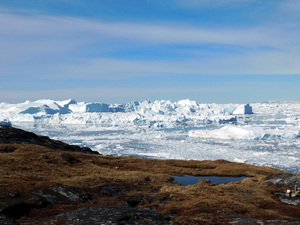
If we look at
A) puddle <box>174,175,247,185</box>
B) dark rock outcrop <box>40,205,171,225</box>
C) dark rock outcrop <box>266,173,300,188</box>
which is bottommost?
puddle <box>174,175,247,185</box>

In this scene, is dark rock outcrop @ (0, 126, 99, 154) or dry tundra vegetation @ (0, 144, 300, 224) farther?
dark rock outcrop @ (0, 126, 99, 154)

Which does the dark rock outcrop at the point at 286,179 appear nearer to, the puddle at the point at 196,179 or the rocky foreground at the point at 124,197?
the rocky foreground at the point at 124,197

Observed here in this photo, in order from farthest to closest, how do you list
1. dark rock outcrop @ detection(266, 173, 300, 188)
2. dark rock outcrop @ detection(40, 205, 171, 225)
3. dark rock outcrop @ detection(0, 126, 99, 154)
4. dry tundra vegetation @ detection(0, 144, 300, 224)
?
dark rock outcrop @ detection(0, 126, 99, 154)
dark rock outcrop @ detection(266, 173, 300, 188)
dry tundra vegetation @ detection(0, 144, 300, 224)
dark rock outcrop @ detection(40, 205, 171, 225)

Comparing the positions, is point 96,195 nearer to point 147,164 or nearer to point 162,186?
point 162,186

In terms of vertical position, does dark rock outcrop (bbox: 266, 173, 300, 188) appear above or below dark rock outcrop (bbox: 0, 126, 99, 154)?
below

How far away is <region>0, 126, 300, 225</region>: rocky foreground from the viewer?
49.7ft

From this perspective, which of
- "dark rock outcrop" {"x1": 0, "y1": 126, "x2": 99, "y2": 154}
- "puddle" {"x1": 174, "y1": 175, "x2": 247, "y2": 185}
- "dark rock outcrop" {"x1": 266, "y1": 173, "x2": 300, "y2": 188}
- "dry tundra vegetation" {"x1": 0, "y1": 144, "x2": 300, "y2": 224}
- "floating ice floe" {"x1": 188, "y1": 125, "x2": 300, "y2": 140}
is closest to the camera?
"dry tundra vegetation" {"x1": 0, "y1": 144, "x2": 300, "y2": 224}

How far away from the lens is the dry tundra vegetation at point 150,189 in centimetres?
1803

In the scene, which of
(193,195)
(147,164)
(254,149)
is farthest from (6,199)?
(254,149)

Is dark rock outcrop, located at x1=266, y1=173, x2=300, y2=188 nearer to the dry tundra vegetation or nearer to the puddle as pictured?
the dry tundra vegetation

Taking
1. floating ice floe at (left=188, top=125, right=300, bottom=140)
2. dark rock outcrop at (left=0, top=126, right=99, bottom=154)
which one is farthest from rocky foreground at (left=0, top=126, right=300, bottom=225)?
floating ice floe at (left=188, top=125, right=300, bottom=140)

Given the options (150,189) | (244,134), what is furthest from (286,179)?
(244,134)

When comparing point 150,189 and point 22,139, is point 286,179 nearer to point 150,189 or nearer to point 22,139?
point 150,189

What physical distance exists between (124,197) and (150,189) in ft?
14.0
